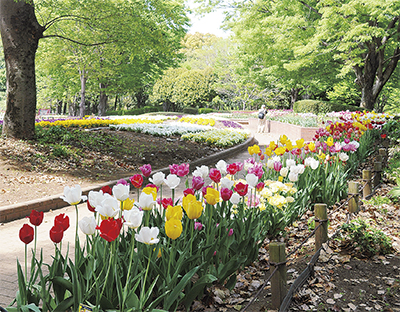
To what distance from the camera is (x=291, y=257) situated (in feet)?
12.5

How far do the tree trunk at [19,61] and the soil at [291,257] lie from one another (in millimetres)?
484

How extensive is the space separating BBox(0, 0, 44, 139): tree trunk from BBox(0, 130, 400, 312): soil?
48 centimetres

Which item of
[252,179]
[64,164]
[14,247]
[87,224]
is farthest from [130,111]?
[87,224]

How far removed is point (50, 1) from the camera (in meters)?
7.73

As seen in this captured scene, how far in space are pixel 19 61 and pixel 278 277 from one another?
765 cm

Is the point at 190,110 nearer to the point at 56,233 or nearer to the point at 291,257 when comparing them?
the point at 291,257

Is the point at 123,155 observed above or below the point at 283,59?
→ below

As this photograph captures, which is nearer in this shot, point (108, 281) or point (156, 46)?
point (108, 281)

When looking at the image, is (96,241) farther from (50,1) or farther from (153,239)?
(50,1)

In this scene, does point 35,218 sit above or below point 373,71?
below

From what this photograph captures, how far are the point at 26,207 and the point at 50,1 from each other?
4.88 m

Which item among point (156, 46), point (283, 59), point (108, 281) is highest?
point (283, 59)

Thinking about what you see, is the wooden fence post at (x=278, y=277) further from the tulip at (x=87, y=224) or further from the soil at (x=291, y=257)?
the tulip at (x=87, y=224)

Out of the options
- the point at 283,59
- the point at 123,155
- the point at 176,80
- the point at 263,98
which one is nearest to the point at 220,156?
the point at 123,155
